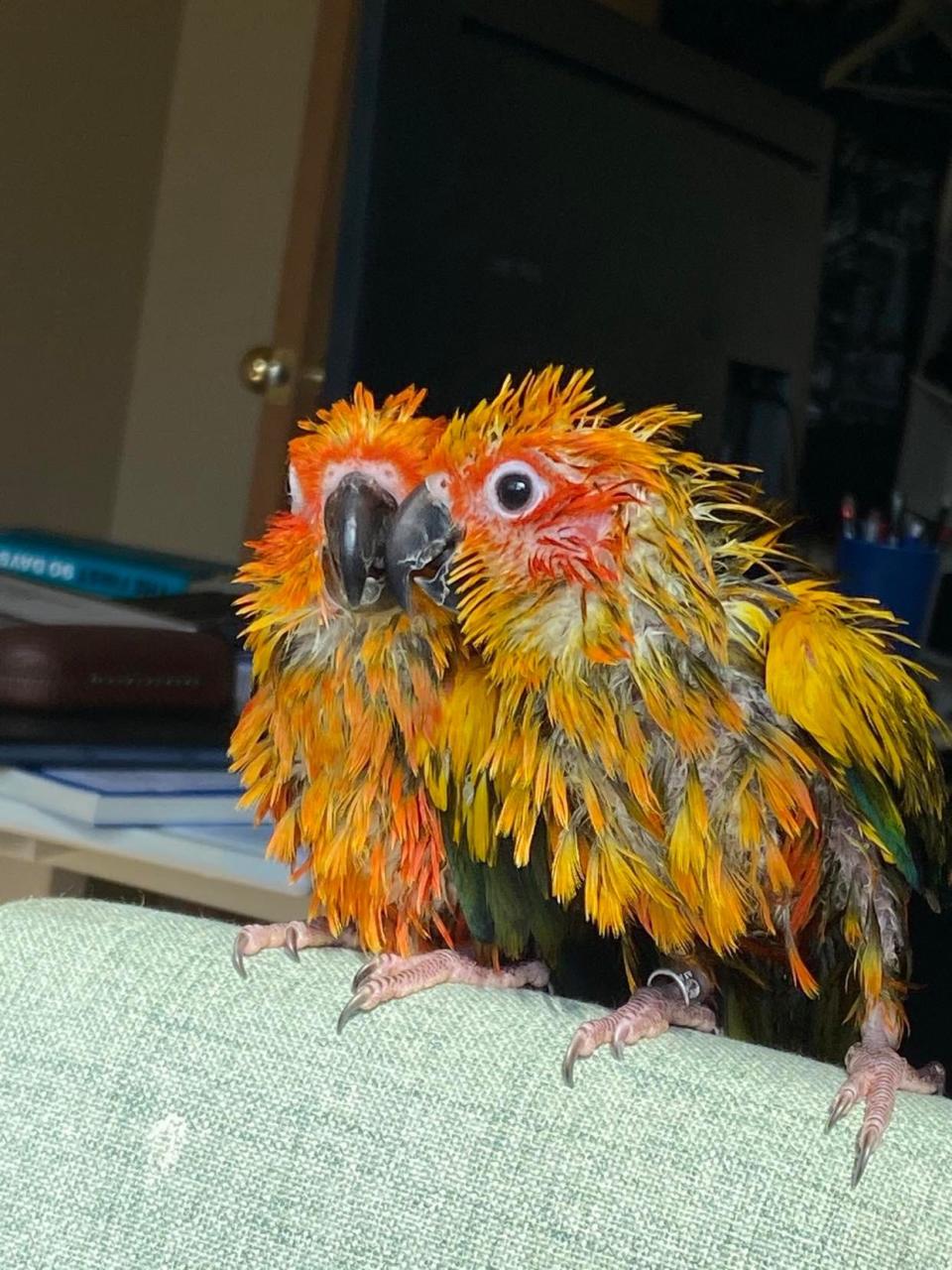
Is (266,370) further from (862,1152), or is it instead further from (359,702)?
(862,1152)

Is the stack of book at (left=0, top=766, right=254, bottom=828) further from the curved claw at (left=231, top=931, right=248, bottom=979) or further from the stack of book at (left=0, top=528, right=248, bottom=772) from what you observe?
the curved claw at (left=231, top=931, right=248, bottom=979)

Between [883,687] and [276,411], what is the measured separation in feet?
3.95

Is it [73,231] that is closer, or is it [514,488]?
[514,488]

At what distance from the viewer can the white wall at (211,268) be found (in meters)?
2.03

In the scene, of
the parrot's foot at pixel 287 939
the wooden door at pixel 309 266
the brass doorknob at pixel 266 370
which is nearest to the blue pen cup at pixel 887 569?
the parrot's foot at pixel 287 939

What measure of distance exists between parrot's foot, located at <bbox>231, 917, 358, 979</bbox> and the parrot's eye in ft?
0.52

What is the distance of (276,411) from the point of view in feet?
Answer: 5.43

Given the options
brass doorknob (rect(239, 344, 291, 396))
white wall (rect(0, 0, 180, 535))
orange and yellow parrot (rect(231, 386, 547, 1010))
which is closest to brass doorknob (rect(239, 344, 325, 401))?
brass doorknob (rect(239, 344, 291, 396))

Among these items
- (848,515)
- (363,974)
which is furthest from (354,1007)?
(848,515)

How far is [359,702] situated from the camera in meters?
0.53

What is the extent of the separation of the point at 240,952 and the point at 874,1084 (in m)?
0.19

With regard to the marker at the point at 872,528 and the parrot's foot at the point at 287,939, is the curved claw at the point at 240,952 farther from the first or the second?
the marker at the point at 872,528

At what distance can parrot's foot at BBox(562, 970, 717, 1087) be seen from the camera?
42cm

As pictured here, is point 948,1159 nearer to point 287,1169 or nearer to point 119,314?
point 287,1169
